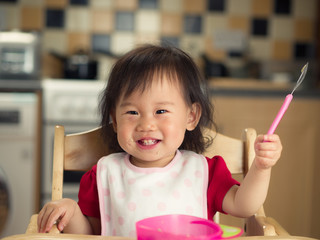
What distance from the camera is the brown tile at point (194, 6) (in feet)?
9.77

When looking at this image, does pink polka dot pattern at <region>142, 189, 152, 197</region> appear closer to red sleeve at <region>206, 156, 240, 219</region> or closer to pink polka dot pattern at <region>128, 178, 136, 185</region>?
pink polka dot pattern at <region>128, 178, 136, 185</region>

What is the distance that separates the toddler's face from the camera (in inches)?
36.8

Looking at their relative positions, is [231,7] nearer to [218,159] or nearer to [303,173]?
[303,173]

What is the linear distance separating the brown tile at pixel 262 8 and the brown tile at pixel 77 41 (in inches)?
43.1

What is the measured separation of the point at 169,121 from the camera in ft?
3.10

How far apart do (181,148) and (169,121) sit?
0.71 ft

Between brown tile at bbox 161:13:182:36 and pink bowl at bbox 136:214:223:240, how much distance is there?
245 centimetres

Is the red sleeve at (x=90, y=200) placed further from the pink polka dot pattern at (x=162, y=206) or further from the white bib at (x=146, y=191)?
the pink polka dot pattern at (x=162, y=206)

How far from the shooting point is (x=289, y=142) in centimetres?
238

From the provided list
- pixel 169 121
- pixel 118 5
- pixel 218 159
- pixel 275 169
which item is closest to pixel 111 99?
pixel 169 121

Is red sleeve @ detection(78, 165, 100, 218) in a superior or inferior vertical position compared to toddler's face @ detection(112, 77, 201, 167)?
inferior

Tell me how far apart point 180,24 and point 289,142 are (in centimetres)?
109

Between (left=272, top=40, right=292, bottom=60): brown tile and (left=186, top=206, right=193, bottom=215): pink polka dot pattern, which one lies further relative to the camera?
(left=272, top=40, right=292, bottom=60): brown tile

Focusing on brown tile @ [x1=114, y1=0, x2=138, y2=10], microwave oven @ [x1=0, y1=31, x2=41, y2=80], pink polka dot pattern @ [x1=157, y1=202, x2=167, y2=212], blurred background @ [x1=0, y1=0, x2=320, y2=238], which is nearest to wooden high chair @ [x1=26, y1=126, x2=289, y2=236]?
pink polka dot pattern @ [x1=157, y1=202, x2=167, y2=212]
